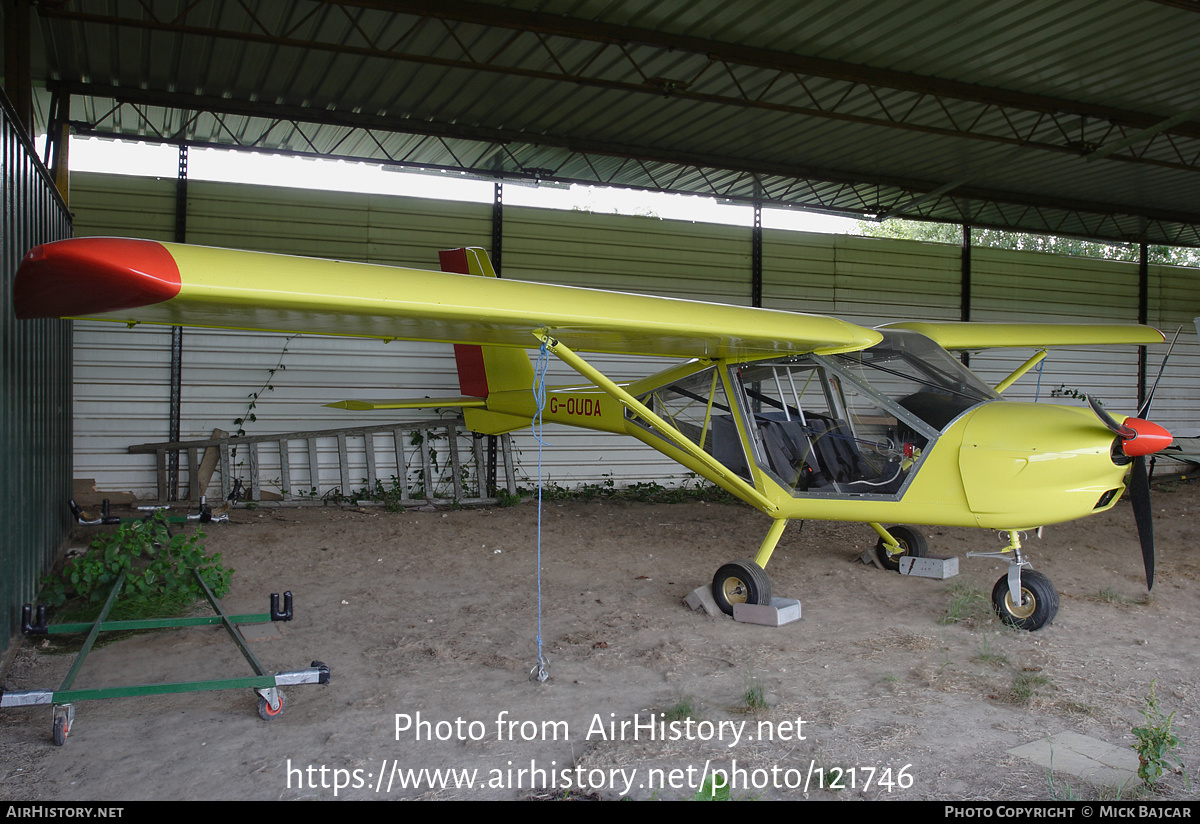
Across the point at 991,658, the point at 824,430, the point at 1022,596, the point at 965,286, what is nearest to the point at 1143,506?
the point at 1022,596

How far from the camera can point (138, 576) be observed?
512 cm

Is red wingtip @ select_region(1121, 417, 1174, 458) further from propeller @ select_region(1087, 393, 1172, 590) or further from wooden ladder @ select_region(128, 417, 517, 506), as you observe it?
wooden ladder @ select_region(128, 417, 517, 506)

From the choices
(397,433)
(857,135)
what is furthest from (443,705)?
(857,135)

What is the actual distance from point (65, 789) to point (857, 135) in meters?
12.0

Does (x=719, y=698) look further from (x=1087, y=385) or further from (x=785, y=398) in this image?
(x=1087, y=385)

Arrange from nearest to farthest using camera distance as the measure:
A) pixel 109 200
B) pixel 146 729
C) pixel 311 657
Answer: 1. pixel 146 729
2. pixel 311 657
3. pixel 109 200

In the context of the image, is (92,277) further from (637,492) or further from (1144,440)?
(637,492)

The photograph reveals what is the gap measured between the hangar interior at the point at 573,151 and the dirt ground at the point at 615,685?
174 centimetres

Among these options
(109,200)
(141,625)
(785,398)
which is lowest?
(141,625)

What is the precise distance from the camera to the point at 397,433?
34.3 feet

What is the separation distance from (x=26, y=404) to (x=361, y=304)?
3299 mm

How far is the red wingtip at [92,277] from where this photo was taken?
107 inches

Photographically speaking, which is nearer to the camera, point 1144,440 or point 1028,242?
point 1144,440

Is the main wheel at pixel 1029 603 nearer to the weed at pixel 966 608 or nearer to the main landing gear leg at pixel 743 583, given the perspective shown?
the weed at pixel 966 608
